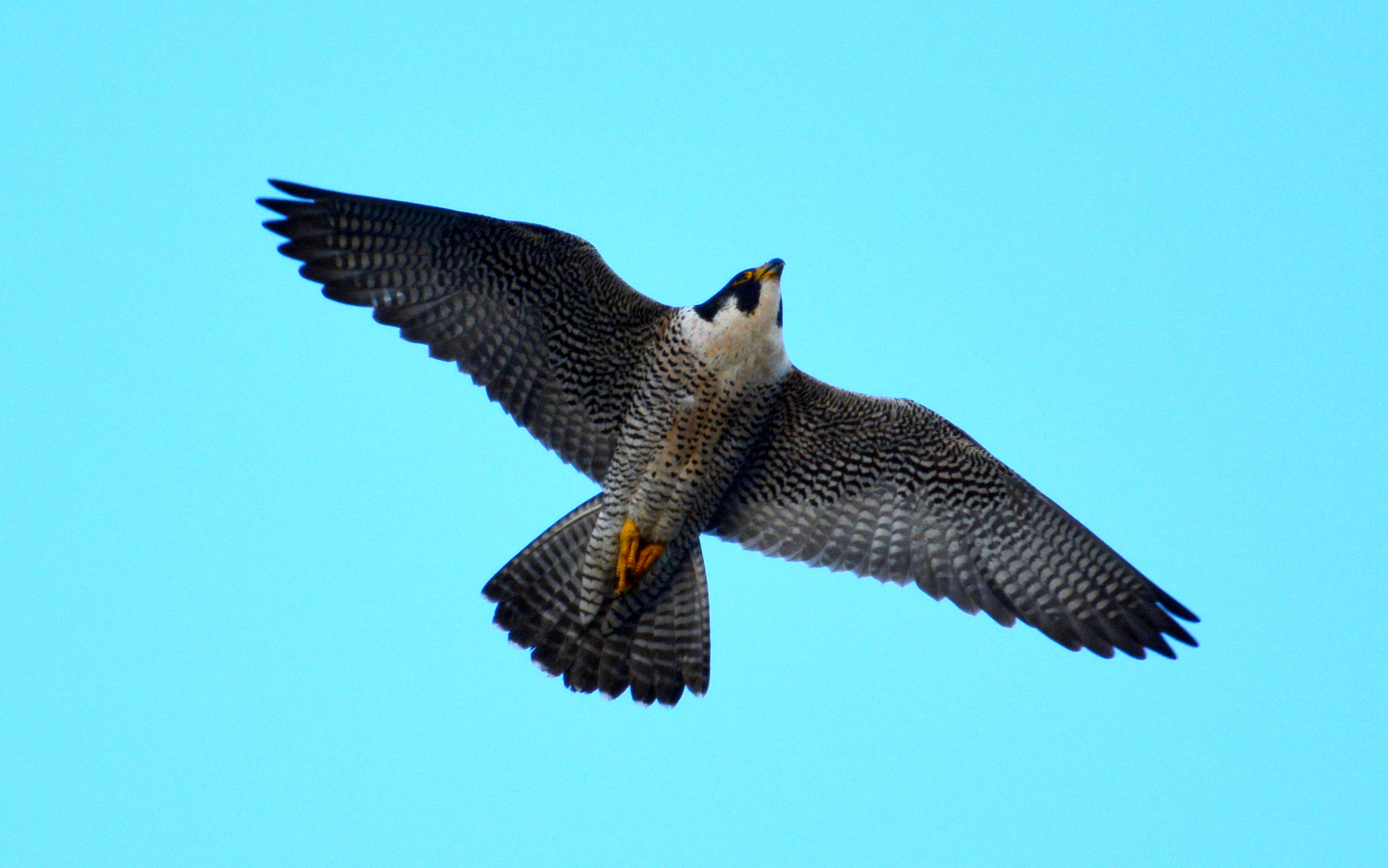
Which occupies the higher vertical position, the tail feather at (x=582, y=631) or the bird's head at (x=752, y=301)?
the bird's head at (x=752, y=301)

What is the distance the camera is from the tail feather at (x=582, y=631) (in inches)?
333

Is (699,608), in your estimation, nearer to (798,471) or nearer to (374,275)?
(798,471)

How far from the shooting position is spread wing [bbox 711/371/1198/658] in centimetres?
843

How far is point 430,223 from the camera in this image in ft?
26.6

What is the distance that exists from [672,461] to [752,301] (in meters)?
1.00

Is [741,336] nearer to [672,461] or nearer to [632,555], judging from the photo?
[672,461]

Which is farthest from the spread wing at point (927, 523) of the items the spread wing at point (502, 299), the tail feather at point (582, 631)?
the spread wing at point (502, 299)

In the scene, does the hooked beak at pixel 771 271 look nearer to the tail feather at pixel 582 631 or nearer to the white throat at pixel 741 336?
the white throat at pixel 741 336

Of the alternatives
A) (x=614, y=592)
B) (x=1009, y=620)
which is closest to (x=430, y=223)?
(x=614, y=592)

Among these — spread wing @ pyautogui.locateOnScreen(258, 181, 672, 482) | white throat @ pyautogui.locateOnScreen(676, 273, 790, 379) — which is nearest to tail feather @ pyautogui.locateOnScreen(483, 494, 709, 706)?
spread wing @ pyautogui.locateOnScreen(258, 181, 672, 482)

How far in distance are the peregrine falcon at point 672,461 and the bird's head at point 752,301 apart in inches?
0.5

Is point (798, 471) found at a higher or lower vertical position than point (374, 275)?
lower

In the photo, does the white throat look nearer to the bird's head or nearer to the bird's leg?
the bird's head

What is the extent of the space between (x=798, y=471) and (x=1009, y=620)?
1.46 meters
